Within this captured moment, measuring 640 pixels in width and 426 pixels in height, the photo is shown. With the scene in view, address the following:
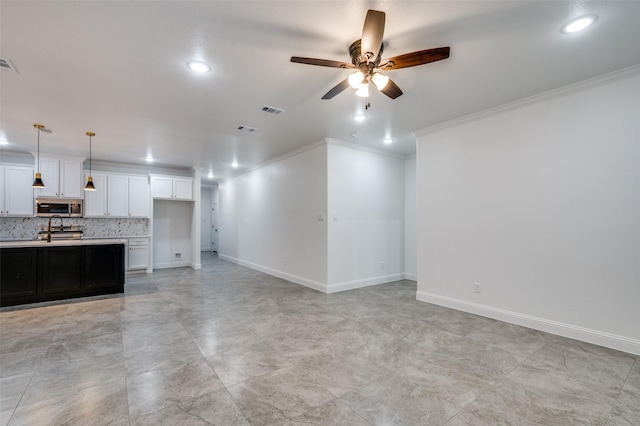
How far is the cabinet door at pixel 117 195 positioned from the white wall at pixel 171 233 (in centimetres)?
93

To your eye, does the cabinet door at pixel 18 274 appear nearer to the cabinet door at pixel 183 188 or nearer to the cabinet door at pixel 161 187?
the cabinet door at pixel 161 187

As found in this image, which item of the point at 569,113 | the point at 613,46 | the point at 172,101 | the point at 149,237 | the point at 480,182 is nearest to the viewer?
the point at 613,46

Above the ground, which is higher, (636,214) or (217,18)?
(217,18)

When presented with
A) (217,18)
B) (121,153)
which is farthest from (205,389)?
(121,153)

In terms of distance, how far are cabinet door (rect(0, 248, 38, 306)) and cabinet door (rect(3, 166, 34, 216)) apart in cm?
228

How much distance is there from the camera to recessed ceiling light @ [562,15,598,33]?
2121 millimetres

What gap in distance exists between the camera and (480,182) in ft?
13.1

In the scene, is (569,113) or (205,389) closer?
(205,389)

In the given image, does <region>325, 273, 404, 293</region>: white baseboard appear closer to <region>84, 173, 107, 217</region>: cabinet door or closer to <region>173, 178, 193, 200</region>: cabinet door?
<region>173, 178, 193, 200</region>: cabinet door

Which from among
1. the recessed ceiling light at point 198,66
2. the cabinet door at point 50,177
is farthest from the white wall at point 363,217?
the cabinet door at point 50,177

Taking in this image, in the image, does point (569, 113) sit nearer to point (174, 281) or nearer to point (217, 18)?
point (217, 18)

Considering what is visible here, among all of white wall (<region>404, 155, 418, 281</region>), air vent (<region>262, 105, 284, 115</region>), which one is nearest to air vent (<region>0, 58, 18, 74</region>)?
air vent (<region>262, 105, 284, 115</region>)

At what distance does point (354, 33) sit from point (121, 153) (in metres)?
6.06

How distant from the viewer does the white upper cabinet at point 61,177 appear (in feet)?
20.1
